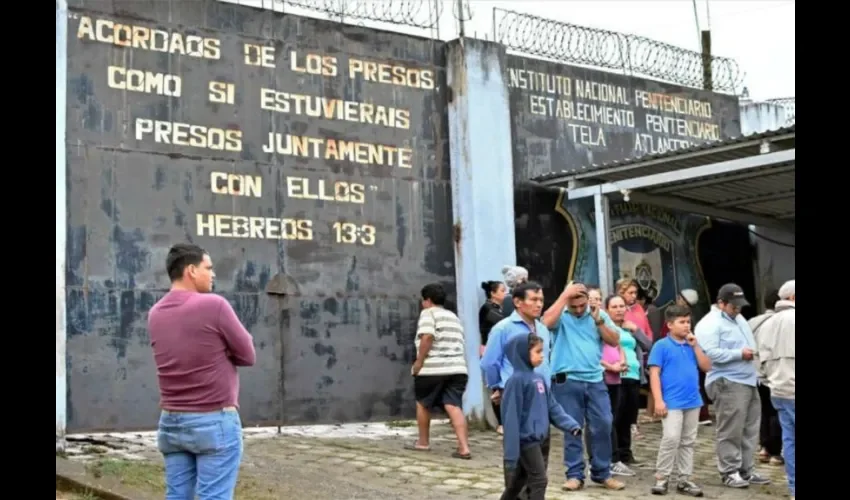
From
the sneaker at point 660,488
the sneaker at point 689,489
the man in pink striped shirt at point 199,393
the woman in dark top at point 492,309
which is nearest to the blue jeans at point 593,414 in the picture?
the sneaker at point 660,488

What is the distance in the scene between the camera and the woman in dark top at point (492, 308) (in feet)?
33.9

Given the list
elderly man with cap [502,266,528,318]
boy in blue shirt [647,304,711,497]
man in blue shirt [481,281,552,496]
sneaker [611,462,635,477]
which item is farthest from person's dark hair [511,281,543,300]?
sneaker [611,462,635,477]

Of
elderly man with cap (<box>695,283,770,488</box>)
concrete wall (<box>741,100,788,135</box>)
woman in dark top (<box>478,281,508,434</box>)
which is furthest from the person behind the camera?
concrete wall (<box>741,100,788,135</box>)

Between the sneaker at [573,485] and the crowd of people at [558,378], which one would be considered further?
the sneaker at [573,485]

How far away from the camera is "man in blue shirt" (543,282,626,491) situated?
25.5 ft

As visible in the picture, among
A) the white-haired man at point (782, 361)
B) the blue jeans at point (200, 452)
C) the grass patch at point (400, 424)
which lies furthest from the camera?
the grass patch at point (400, 424)

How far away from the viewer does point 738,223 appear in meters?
14.8

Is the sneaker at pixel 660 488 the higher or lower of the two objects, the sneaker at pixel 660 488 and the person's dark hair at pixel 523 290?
the lower

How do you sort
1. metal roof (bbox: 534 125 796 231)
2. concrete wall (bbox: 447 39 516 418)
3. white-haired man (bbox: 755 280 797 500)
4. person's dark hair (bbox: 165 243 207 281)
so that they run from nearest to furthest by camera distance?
person's dark hair (bbox: 165 243 207 281)
white-haired man (bbox: 755 280 797 500)
metal roof (bbox: 534 125 796 231)
concrete wall (bbox: 447 39 516 418)

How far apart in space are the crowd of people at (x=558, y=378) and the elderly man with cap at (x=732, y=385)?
0.4 inches

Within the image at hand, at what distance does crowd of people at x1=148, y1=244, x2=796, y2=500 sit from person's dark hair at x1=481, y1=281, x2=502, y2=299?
0.13 feet

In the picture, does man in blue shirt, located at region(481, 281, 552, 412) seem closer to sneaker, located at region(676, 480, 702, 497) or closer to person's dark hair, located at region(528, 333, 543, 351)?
person's dark hair, located at region(528, 333, 543, 351)

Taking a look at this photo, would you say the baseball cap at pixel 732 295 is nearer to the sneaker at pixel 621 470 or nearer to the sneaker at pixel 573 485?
the sneaker at pixel 621 470
